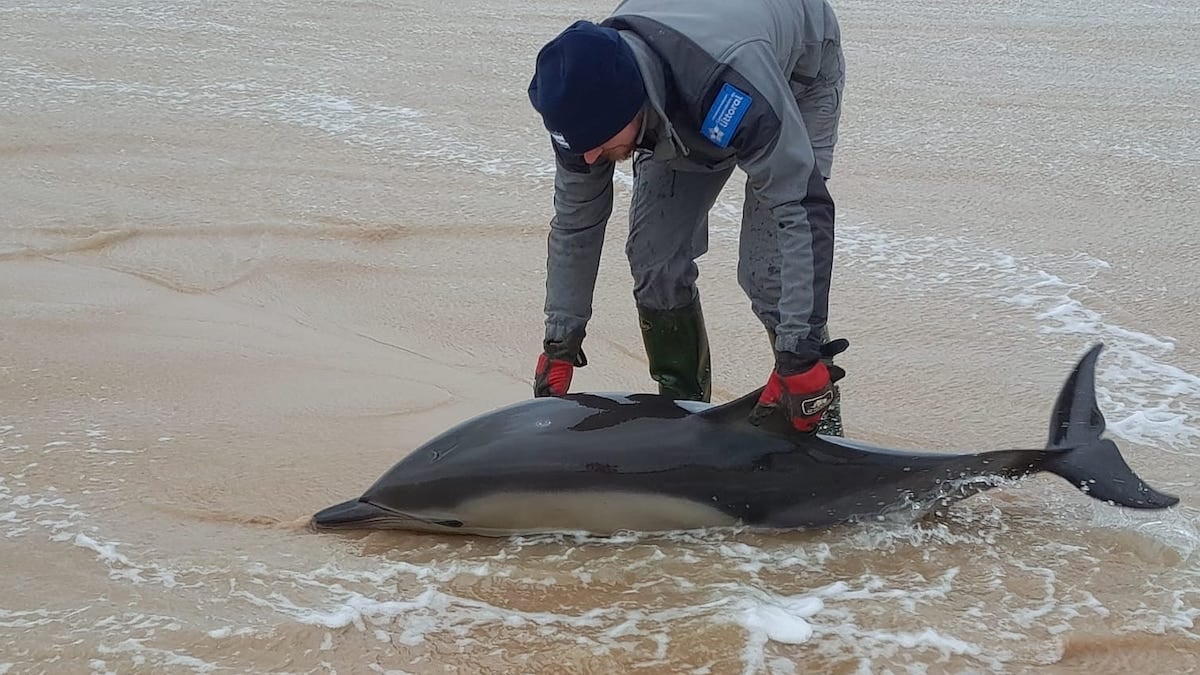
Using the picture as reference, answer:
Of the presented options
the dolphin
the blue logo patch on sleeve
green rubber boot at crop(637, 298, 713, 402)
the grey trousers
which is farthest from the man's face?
green rubber boot at crop(637, 298, 713, 402)

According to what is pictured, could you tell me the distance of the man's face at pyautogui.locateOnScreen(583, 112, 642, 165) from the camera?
3.44m

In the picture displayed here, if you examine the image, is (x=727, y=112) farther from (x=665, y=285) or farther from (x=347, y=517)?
(x=347, y=517)

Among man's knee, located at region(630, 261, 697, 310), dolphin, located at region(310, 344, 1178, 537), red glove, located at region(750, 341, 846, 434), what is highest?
man's knee, located at region(630, 261, 697, 310)

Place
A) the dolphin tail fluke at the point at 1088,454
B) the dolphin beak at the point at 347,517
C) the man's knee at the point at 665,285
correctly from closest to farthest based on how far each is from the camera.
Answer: the dolphin tail fluke at the point at 1088,454, the dolphin beak at the point at 347,517, the man's knee at the point at 665,285

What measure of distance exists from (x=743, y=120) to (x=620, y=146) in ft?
1.13

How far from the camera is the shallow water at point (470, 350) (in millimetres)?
3449

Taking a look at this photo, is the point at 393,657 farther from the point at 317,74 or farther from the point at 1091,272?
the point at 317,74

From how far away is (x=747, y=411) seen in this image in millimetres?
3889

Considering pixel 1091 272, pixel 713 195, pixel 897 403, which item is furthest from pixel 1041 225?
pixel 713 195

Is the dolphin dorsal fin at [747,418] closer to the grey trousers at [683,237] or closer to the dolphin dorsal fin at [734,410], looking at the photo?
the dolphin dorsal fin at [734,410]

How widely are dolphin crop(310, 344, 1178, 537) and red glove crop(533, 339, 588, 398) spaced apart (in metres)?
0.33

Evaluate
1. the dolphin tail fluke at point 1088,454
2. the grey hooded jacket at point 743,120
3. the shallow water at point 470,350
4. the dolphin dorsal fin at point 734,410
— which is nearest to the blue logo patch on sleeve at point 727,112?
the grey hooded jacket at point 743,120

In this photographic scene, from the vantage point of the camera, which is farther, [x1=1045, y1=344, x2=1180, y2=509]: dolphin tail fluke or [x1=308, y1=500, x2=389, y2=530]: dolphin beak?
[x1=308, y1=500, x2=389, y2=530]: dolphin beak

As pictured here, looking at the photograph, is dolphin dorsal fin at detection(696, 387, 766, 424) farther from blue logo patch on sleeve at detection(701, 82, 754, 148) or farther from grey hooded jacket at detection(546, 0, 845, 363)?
blue logo patch on sleeve at detection(701, 82, 754, 148)
